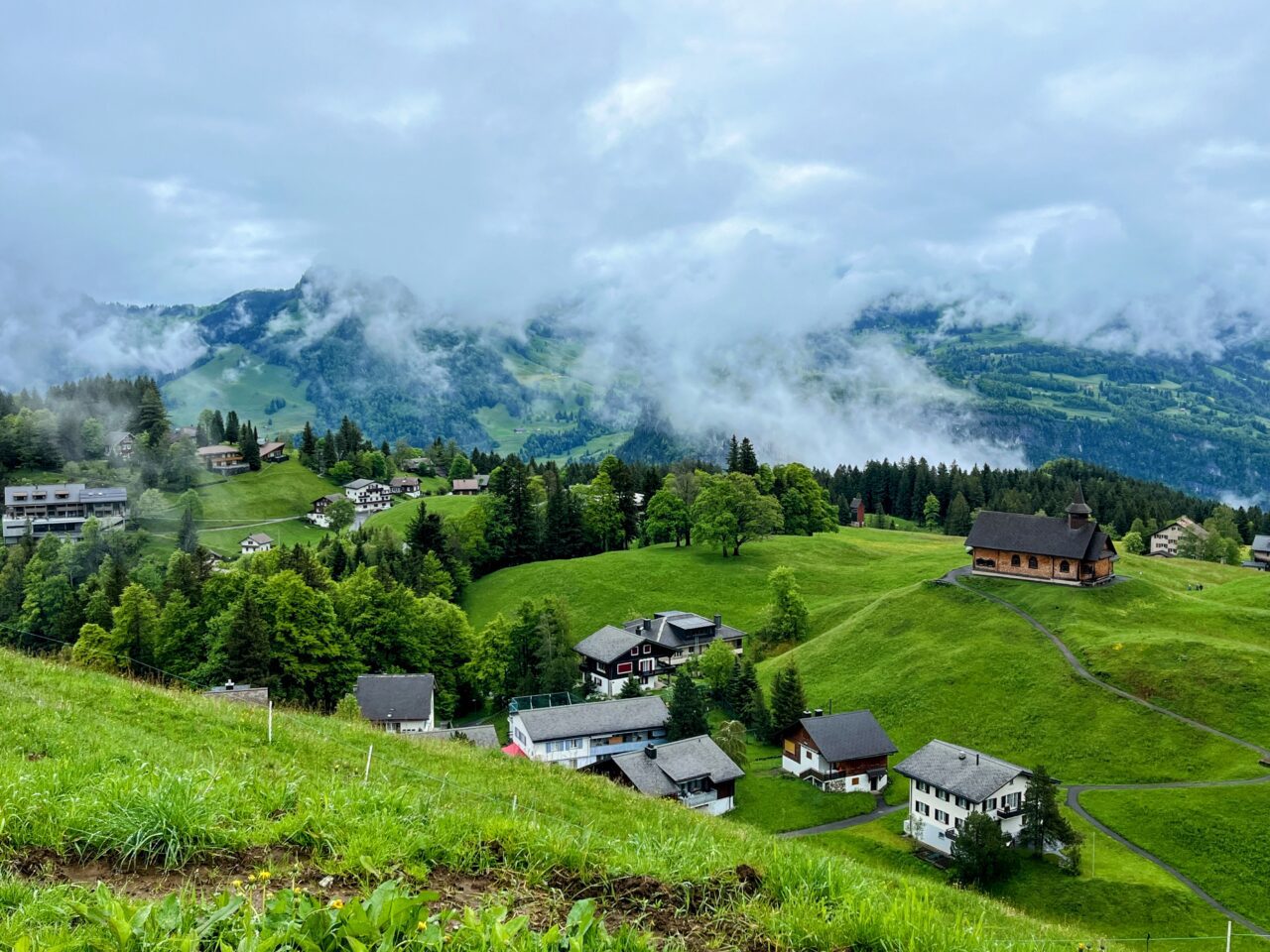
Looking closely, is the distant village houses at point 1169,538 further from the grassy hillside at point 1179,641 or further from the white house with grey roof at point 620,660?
the white house with grey roof at point 620,660

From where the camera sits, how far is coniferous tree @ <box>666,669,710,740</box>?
67.3m

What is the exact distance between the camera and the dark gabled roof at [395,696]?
219 ft

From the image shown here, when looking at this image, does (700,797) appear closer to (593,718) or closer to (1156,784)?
(593,718)

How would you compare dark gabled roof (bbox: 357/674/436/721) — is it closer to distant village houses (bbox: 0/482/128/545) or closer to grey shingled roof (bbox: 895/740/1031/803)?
grey shingled roof (bbox: 895/740/1031/803)

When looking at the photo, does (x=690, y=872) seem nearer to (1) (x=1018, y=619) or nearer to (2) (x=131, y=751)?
(2) (x=131, y=751)

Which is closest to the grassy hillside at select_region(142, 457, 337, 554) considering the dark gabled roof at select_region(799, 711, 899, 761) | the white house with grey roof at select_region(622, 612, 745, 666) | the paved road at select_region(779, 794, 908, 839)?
the white house with grey roof at select_region(622, 612, 745, 666)

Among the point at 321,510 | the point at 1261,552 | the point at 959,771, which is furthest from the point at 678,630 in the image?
the point at 1261,552

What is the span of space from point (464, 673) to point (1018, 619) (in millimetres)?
53405

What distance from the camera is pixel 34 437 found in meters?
150

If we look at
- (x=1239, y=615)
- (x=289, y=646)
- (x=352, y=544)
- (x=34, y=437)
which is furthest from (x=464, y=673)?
(x=34, y=437)

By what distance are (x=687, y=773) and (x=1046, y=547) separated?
43859 mm

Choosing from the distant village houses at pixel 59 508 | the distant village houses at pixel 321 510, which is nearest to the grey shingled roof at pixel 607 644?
the distant village houses at pixel 321 510

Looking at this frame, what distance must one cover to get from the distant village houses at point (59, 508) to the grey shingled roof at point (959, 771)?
129 meters

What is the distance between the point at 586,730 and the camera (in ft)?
221
